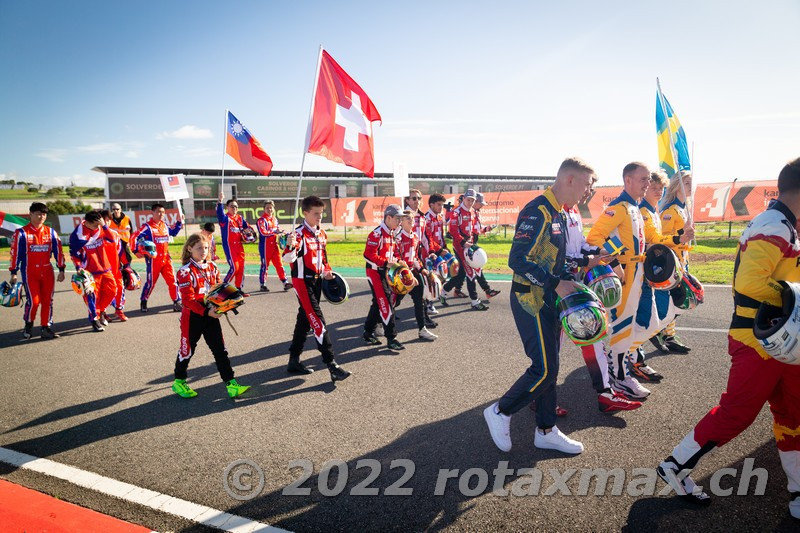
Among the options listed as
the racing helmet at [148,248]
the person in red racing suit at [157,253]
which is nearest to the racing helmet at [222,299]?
the racing helmet at [148,248]

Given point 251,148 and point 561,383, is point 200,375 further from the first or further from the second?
point 251,148

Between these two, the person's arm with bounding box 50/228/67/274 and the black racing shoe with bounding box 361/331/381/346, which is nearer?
the black racing shoe with bounding box 361/331/381/346

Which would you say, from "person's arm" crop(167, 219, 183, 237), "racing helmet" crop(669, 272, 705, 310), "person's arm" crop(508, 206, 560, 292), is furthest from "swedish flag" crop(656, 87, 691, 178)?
"person's arm" crop(167, 219, 183, 237)

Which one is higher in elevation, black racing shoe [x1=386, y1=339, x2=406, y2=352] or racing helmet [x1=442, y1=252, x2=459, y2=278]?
racing helmet [x1=442, y1=252, x2=459, y2=278]

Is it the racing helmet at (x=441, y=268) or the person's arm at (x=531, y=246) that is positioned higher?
the person's arm at (x=531, y=246)

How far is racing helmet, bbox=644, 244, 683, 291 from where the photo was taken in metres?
4.64

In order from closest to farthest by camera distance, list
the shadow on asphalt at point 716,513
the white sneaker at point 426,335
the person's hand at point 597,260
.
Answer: the shadow on asphalt at point 716,513 < the person's hand at point 597,260 < the white sneaker at point 426,335

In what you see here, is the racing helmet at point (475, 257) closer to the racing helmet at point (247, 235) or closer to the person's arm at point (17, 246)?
the racing helmet at point (247, 235)

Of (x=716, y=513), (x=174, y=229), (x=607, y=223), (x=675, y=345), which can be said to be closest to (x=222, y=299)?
(x=607, y=223)

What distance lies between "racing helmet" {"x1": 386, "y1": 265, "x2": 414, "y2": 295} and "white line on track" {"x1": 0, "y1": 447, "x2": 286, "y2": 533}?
381cm

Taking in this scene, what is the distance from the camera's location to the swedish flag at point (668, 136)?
22.0 ft

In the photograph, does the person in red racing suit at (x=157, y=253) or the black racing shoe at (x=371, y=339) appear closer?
the black racing shoe at (x=371, y=339)

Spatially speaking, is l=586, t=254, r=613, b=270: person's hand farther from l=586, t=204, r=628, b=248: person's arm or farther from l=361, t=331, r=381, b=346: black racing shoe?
l=361, t=331, r=381, b=346: black racing shoe

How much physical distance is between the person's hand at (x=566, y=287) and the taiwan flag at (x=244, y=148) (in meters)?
7.69
